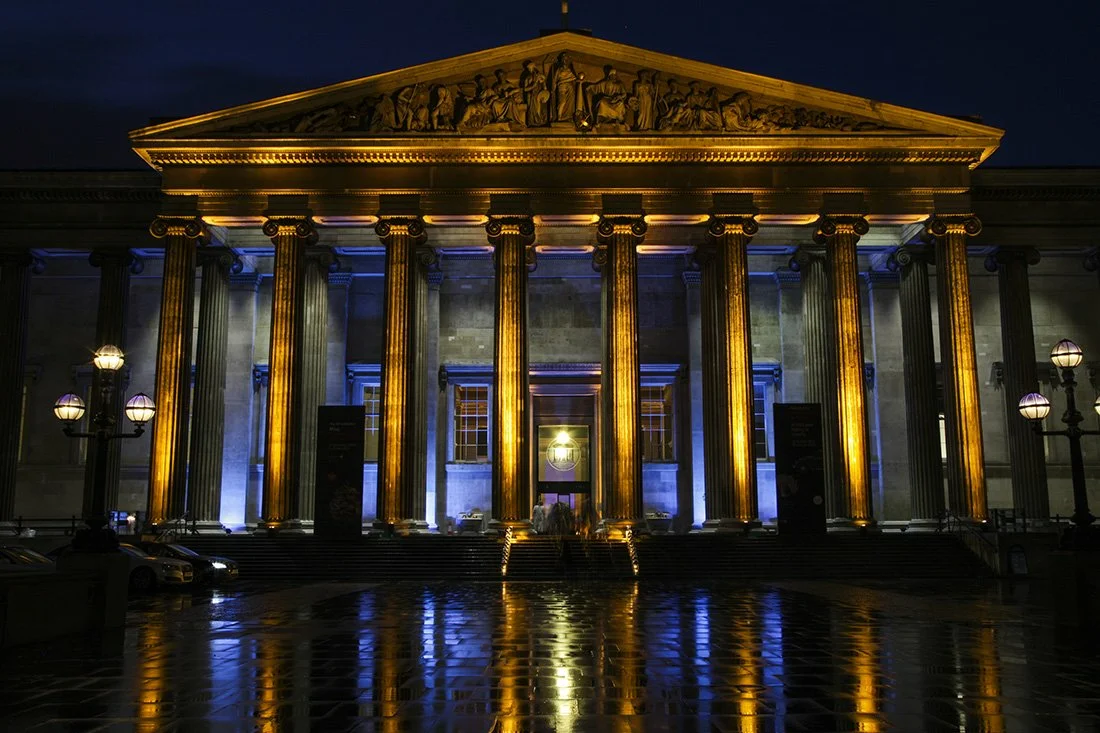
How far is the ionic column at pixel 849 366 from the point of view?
35156 mm

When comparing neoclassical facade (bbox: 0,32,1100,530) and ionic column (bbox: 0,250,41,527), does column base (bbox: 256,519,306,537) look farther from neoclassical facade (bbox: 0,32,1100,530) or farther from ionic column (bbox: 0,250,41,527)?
ionic column (bbox: 0,250,41,527)

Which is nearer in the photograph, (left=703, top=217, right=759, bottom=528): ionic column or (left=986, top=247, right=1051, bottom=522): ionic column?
(left=703, top=217, right=759, bottom=528): ionic column

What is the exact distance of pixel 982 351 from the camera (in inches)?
1785

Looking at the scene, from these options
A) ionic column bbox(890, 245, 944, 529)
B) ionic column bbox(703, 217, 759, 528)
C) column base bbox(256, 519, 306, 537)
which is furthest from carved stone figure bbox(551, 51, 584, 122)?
column base bbox(256, 519, 306, 537)

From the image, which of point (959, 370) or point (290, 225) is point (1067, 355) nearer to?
point (959, 370)

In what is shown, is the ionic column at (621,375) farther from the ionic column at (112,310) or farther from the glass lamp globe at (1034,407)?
the ionic column at (112,310)

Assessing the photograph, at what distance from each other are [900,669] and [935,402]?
2871 cm

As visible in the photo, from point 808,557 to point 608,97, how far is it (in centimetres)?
1763

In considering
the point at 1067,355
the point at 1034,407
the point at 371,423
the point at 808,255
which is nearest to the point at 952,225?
the point at 808,255

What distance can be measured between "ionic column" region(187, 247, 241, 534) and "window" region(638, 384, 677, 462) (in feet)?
58.5

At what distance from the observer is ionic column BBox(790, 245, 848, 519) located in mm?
36344

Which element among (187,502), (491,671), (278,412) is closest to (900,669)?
(491,671)

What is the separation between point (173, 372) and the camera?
3516cm

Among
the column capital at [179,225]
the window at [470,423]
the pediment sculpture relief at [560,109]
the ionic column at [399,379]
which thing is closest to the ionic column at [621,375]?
the pediment sculpture relief at [560,109]
